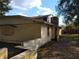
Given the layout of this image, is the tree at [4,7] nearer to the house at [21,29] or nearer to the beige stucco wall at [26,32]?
the house at [21,29]

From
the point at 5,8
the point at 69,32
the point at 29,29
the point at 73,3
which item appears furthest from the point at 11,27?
the point at 69,32

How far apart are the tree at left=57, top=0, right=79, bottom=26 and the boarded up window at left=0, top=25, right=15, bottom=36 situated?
10.8 metres

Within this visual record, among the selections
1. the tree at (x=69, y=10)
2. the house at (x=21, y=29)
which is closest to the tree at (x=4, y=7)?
the tree at (x=69, y=10)

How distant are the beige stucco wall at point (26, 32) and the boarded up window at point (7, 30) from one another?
0.38 metres

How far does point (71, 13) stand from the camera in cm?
2547

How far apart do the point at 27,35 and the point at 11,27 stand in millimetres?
2198

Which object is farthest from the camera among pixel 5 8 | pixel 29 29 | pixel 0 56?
pixel 5 8

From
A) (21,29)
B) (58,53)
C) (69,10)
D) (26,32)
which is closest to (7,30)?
(21,29)

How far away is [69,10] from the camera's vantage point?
2564 centimetres

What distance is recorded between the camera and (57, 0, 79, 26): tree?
24.2 meters

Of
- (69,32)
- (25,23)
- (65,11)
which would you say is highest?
(65,11)

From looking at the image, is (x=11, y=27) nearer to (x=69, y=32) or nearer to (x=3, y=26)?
(x=3, y=26)

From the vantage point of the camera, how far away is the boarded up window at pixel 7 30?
18.1 m

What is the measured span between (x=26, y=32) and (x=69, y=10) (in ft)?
35.8
